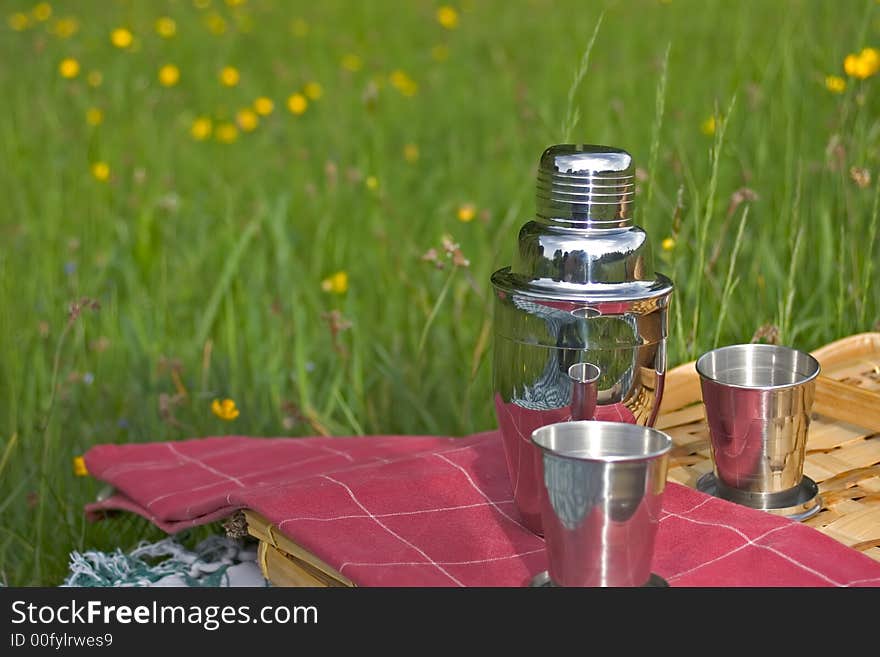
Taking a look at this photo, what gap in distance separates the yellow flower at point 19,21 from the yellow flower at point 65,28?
0.35 feet

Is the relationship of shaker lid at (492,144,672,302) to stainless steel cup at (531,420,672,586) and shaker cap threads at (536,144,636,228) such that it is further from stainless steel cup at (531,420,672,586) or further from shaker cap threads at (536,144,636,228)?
stainless steel cup at (531,420,672,586)

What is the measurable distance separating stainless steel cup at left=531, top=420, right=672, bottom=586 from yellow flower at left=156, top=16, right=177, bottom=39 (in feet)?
10.8

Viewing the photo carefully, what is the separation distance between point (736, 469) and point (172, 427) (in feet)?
3.60

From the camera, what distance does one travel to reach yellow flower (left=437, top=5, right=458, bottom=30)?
14.5 ft

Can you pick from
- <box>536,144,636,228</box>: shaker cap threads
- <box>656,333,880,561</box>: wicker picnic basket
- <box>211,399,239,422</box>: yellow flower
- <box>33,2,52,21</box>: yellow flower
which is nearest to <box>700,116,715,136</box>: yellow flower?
<box>656,333,880,561</box>: wicker picnic basket

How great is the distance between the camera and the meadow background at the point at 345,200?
6.68 ft

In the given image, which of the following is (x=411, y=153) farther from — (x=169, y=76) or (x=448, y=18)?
(x=448, y=18)

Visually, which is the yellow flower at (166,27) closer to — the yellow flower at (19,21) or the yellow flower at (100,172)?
the yellow flower at (19,21)

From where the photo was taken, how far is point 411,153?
3355 millimetres

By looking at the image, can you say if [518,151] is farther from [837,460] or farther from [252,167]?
[837,460]

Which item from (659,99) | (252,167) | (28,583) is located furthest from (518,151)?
(28,583)

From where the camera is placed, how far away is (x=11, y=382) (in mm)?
1967

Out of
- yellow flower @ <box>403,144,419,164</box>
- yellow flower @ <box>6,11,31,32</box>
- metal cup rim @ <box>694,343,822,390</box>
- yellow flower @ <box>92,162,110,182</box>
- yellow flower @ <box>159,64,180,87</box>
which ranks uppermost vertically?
yellow flower @ <box>6,11,31,32</box>

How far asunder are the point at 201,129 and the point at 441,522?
2.34 meters
